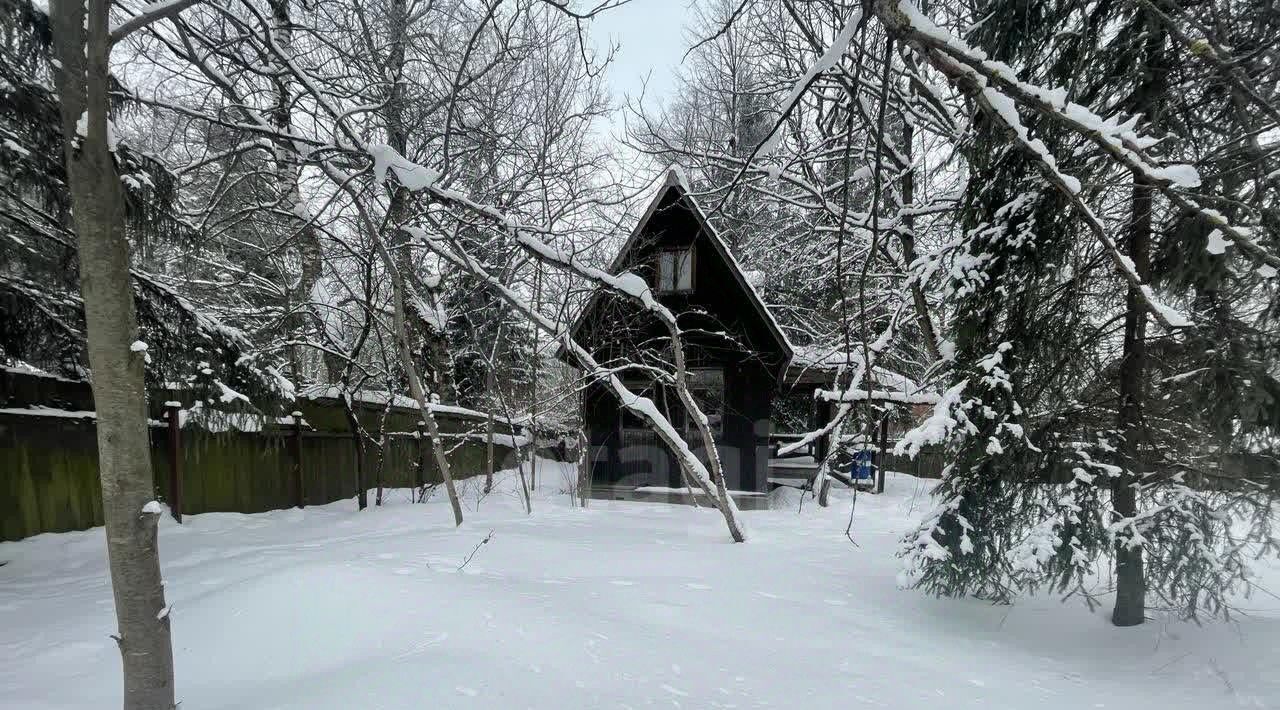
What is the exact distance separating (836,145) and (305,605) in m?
8.57

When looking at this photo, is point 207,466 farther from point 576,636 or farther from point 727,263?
point 727,263

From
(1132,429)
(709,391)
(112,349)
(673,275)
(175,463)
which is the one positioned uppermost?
(673,275)

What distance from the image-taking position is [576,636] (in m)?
3.47

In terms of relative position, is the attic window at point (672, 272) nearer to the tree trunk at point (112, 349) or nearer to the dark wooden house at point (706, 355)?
the dark wooden house at point (706, 355)

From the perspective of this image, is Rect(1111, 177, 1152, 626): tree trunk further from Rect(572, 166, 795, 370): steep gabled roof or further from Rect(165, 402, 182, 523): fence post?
Rect(165, 402, 182, 523): fence post

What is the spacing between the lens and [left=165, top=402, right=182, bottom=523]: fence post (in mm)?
6828

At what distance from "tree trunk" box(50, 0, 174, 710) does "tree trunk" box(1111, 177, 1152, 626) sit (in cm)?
567

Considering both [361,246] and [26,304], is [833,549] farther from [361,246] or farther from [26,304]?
[26,304]

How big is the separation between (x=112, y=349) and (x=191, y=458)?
6.21 meters

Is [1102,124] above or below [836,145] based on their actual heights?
below

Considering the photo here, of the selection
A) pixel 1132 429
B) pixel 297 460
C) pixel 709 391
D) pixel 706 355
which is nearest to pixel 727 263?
pixel 706 355

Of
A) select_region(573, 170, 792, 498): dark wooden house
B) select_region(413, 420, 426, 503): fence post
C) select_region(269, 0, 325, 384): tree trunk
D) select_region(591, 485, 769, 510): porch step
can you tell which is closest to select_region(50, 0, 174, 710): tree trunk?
select_region(269, 0, 325, 384): tree trunk

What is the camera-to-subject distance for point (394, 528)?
7070mm

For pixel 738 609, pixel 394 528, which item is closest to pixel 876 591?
pixel 738 609
